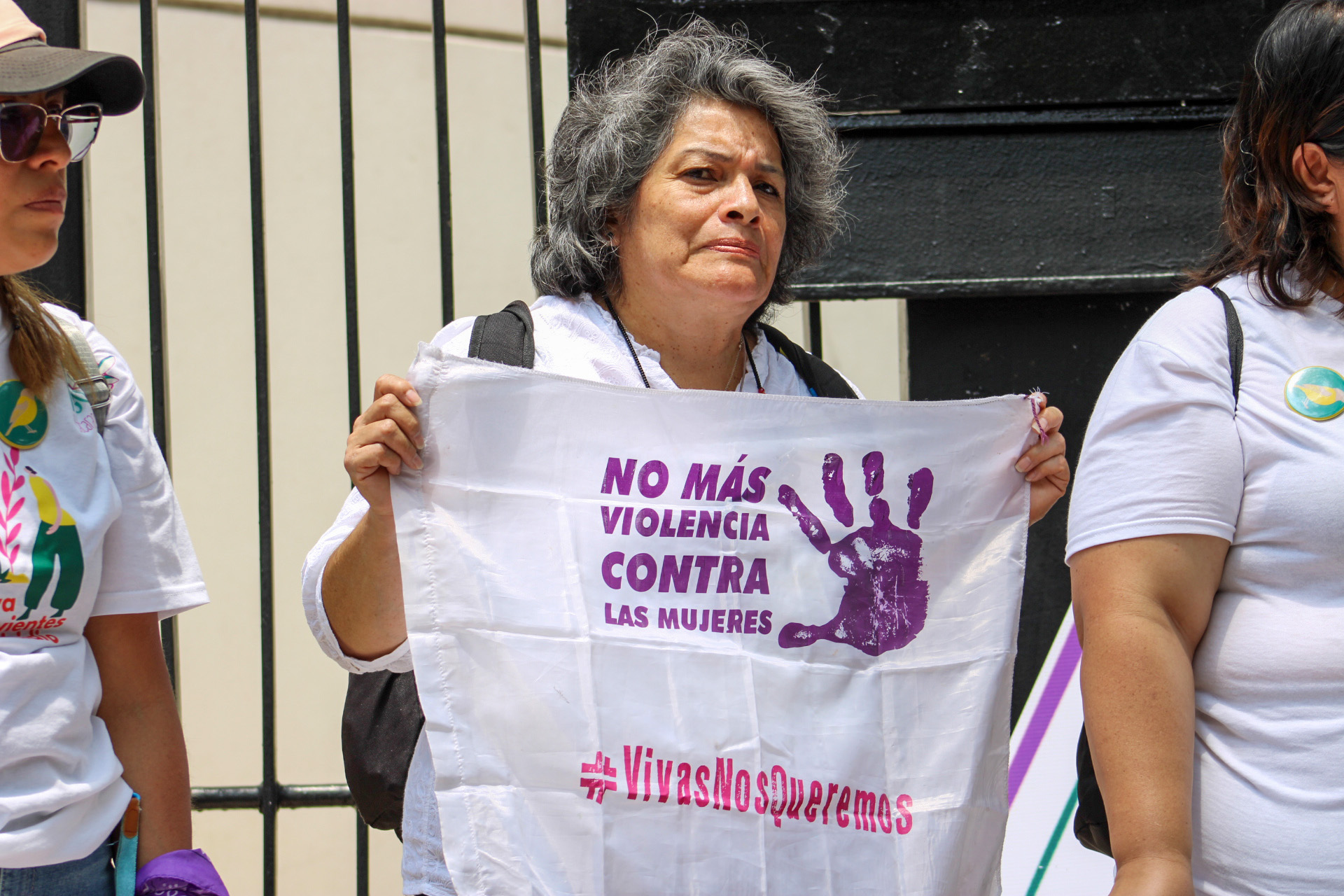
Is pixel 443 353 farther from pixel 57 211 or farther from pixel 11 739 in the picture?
pixel 11 739

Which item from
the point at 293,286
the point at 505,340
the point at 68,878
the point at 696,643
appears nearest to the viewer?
the point at 68,878

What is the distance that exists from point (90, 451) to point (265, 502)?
1207 mm

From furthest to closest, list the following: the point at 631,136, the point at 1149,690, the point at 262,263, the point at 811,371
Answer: the point at 262,263
the point at 811,371
the point at 631,136
the point at 1149,690

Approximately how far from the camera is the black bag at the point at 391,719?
69.4 inches

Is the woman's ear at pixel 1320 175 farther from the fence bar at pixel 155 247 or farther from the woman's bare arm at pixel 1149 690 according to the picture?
the fence bar at pixel 155 247

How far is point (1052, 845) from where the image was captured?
2713 mm

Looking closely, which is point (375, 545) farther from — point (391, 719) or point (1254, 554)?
point (1254, 554)

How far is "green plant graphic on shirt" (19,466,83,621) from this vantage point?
153 centimetres

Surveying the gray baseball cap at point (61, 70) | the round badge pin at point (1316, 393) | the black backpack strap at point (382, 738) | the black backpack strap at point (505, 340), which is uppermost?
the gray baseball cap at point (61, 70)

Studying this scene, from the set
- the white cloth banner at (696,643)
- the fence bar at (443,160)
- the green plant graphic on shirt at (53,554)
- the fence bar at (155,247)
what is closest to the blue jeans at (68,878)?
the green plant graphic on shirt at (53,554)

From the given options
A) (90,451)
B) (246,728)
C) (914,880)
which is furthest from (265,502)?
(246,728)

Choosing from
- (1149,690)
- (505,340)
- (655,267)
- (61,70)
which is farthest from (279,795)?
(1149,690)

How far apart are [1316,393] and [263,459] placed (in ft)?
7.22

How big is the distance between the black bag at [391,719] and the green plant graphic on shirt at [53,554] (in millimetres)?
423
